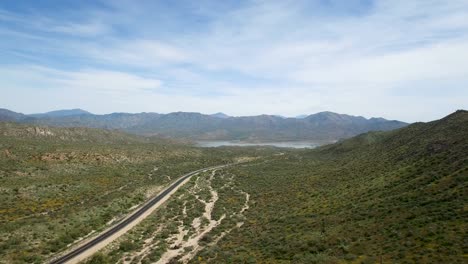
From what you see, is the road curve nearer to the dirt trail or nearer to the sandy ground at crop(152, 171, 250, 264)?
the sandy ground at crop(152, 171, 250, 264)

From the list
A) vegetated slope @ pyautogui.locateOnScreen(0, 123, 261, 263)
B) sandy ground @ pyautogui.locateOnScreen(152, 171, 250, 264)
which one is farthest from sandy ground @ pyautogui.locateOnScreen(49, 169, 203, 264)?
sandy ground @ pyautogui.locateOnScreen(152, 171, 250, 264)

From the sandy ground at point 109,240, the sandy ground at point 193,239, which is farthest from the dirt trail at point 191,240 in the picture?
the sandy ground at point 109,240

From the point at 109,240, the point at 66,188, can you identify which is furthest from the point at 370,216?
the point at 66,188

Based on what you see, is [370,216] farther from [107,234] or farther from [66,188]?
[66,188]

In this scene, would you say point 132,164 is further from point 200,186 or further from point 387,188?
point 387,188

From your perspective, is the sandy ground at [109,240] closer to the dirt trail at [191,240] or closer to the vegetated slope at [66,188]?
the vegetated slope at [66,188]
